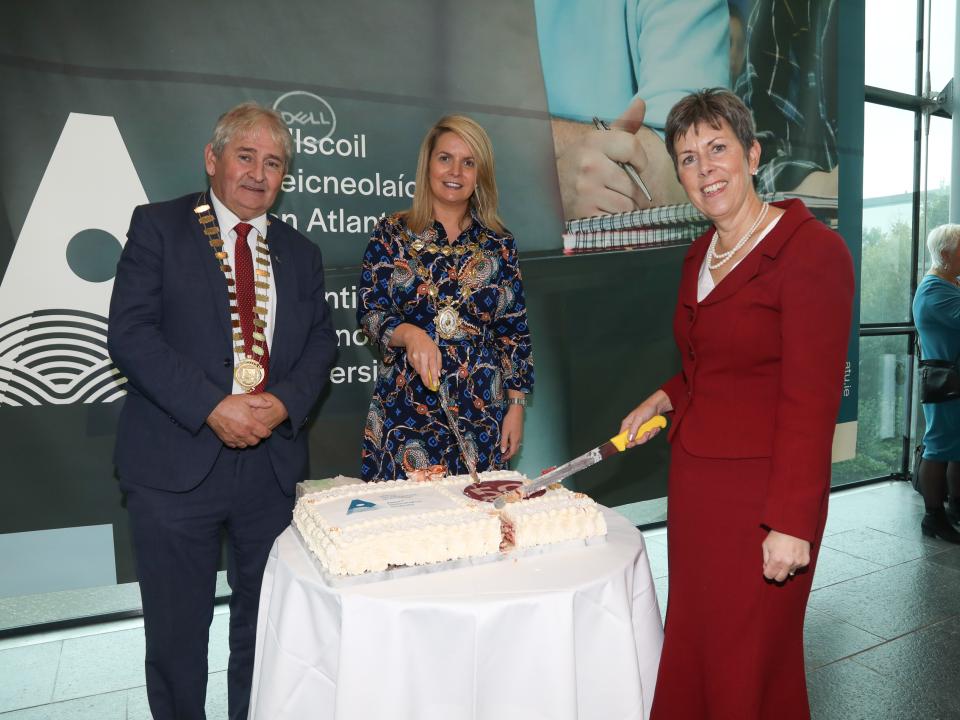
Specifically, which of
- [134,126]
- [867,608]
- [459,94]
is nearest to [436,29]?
[459,94]

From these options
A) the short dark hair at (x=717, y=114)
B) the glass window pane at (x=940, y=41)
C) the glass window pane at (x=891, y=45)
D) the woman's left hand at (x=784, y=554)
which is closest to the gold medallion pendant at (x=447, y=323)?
the short dark hair at (x=717, y=114)

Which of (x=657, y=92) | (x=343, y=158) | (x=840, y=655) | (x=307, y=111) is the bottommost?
(x=840, y=655)

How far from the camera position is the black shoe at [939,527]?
4.27 metres

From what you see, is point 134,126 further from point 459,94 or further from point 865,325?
point 865,325

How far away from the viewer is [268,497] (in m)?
1.99

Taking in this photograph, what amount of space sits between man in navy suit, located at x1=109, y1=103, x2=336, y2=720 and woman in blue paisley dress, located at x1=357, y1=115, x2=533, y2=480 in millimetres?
243

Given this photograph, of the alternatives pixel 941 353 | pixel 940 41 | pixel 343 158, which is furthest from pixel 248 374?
pixel 940 41

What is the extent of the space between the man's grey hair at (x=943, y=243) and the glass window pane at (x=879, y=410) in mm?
1297

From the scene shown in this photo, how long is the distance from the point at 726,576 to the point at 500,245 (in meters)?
1.26

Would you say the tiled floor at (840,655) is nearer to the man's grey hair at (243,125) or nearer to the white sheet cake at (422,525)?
the white sheet cake at (422,525)

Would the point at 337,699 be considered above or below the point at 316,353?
below

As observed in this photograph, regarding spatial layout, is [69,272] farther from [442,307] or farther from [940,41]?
[940,41]

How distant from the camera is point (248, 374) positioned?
1896 millimetres

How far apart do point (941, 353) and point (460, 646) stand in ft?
13.9
